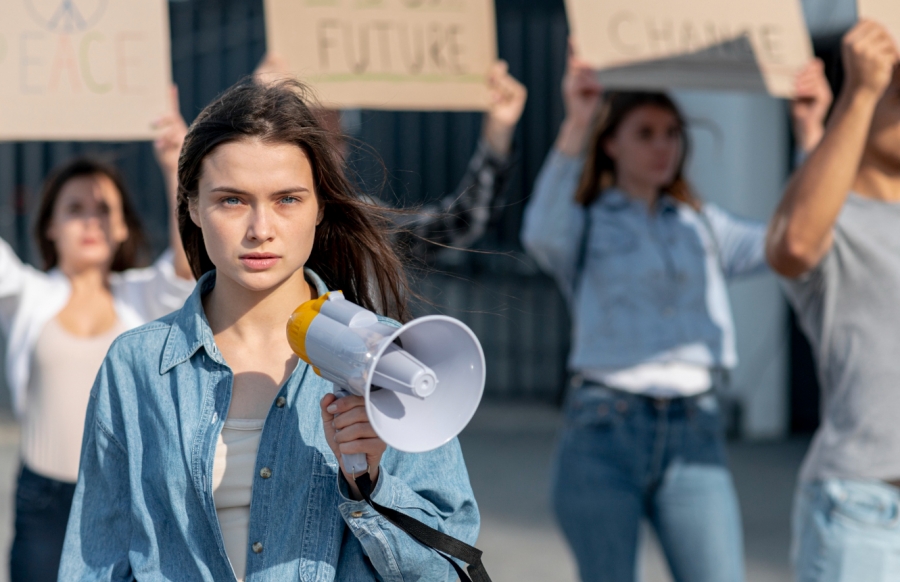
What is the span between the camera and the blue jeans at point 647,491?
323 cm

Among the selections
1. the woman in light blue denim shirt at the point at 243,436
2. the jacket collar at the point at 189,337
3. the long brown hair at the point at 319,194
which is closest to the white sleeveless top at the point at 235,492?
the woman in light blue denim shirt at the point at 243,436

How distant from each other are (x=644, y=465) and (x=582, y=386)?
31 centimetres

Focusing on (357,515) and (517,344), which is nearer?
(357,515)

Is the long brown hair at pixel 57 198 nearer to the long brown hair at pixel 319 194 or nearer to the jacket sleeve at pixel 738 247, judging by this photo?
the long brown hair at pixel 319 194

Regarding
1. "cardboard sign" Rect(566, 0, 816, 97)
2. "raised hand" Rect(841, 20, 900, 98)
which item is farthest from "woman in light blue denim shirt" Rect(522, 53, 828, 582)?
"raised hand" Rect(841, 20, 900, 98)

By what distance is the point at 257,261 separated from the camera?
71.6 inches

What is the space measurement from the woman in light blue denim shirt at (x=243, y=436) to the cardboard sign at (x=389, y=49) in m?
1.48

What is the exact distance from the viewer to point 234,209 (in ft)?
5.94

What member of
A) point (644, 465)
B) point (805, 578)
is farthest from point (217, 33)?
point (805, 578)

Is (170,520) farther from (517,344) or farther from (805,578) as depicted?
(517,344)

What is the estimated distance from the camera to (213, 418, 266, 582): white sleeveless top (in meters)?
1.82

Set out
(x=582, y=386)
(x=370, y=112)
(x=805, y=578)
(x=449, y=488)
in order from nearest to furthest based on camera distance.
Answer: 1. (x=449, y=488)
2. (x=805, y=578)
3. (x=582, y=386)
4. (x=370, y=112)

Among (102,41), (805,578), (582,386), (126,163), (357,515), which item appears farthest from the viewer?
(126,163)

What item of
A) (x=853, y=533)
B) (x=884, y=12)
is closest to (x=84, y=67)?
(x=884, y=12)
